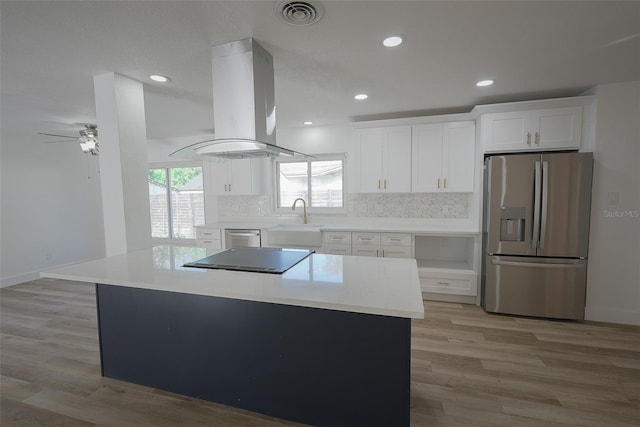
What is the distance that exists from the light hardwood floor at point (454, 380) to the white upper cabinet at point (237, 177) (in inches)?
96.5

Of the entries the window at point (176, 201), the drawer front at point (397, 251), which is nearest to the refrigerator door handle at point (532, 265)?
the drawer front at point (397, 251)

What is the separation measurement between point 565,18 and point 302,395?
2711mm

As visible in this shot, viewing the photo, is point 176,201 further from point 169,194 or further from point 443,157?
point 443,157

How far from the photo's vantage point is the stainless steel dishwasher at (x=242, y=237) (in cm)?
425

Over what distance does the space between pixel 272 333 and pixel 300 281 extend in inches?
14.6

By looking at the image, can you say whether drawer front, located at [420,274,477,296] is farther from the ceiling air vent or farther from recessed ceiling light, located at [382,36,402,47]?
the ceiling air vent

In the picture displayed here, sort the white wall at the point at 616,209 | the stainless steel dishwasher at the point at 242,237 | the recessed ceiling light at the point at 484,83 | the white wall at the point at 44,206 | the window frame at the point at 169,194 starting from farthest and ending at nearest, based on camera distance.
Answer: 1. the window frame at the point at 169,194
2. the white wall at the point at 44,206
3. the stainless steel dishwasher at the point at 242,237
4. the white wall at the point at 616,209
5. the recessed ceiling light at the point at 484,83

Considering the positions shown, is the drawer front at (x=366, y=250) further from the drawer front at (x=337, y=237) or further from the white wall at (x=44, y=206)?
the white wall at (x=44, y=206)

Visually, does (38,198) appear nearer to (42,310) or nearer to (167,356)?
(42,310)

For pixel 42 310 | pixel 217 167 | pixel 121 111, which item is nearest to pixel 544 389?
pixel 121 111

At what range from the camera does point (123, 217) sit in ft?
8.39

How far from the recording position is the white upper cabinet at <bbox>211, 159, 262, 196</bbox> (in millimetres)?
4500

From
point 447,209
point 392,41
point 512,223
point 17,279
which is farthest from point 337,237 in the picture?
point 17,279

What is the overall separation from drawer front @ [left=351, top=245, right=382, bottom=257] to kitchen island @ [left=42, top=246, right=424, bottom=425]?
1.62 metres
